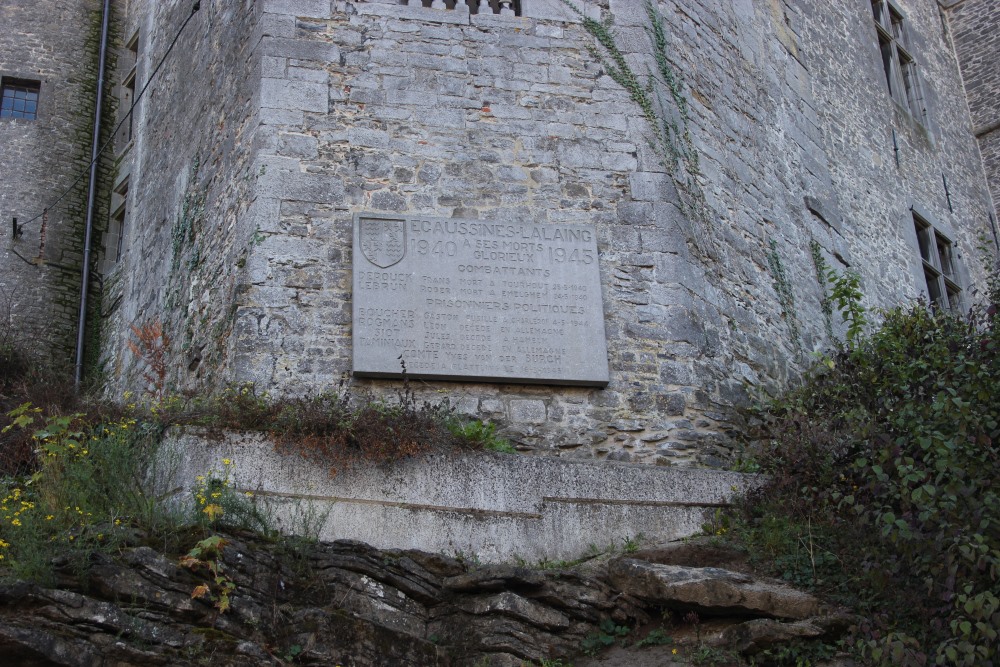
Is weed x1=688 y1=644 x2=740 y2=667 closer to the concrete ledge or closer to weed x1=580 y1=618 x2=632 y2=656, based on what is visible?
weed x1=580 y1=618 x2=632 y2=656

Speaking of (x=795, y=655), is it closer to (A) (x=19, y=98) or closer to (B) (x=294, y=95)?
(B) (x=294, y=95)

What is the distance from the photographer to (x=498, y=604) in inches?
272

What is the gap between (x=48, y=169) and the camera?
14.4 m

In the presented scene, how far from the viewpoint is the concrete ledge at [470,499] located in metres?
7.56

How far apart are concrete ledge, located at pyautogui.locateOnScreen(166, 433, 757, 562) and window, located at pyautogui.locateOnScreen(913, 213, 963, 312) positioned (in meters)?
8.44

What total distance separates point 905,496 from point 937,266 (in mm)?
9835

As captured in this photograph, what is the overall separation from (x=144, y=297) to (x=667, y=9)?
5.40 meters

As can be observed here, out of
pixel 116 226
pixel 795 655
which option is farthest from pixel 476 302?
pixel 116 226

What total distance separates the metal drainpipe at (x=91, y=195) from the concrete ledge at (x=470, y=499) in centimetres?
559

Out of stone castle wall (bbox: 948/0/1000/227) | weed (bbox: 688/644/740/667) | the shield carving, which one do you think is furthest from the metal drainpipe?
stone castle wall (bbox: 948/0/1000/227)

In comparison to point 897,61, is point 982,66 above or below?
above

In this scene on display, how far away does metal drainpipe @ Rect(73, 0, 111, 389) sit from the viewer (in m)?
13.4

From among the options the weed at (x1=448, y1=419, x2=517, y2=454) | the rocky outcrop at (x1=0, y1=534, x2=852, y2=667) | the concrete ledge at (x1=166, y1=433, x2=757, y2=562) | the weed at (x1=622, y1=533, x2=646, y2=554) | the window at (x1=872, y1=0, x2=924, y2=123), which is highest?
the window at (x1=872, y1=0, x2=924, y2=123)

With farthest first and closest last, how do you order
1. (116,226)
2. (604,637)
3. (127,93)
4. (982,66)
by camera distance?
1. (982,66)
2. (127,93)
3. (116,226)
4. (604,637)
